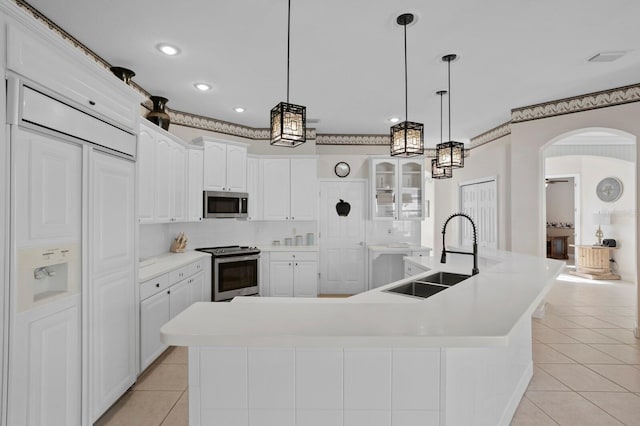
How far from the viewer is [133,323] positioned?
2.45m

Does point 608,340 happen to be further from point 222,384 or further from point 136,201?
point 136,201

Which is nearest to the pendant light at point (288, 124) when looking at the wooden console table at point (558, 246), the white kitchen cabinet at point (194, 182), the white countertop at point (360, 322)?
the white countertop at point (360, 322)

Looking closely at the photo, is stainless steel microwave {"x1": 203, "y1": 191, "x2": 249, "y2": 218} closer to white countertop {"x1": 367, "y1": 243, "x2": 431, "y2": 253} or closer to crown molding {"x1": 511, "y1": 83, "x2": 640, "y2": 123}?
white countertop {"x1": 367, "y1": 243, "x2": 431, "y2": 253}

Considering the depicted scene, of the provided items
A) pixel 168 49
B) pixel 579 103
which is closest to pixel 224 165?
pixel 168 49

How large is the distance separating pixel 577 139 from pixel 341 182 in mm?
4789

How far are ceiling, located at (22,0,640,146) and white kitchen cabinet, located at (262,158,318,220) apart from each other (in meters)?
1.05

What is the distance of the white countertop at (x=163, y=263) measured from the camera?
110 inches

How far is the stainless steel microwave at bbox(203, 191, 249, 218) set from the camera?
4.38 m

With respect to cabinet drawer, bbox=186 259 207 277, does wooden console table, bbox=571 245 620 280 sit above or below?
below

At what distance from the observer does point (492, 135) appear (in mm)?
5410

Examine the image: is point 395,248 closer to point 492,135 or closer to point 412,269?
point 412,269

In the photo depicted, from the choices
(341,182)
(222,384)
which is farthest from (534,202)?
(222,384)

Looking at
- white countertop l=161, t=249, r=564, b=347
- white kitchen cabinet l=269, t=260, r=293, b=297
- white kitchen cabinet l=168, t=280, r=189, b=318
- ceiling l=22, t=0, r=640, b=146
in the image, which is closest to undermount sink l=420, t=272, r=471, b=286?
white countertop l=161, t=249, r=564, b=347

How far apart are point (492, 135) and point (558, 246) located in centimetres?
667
